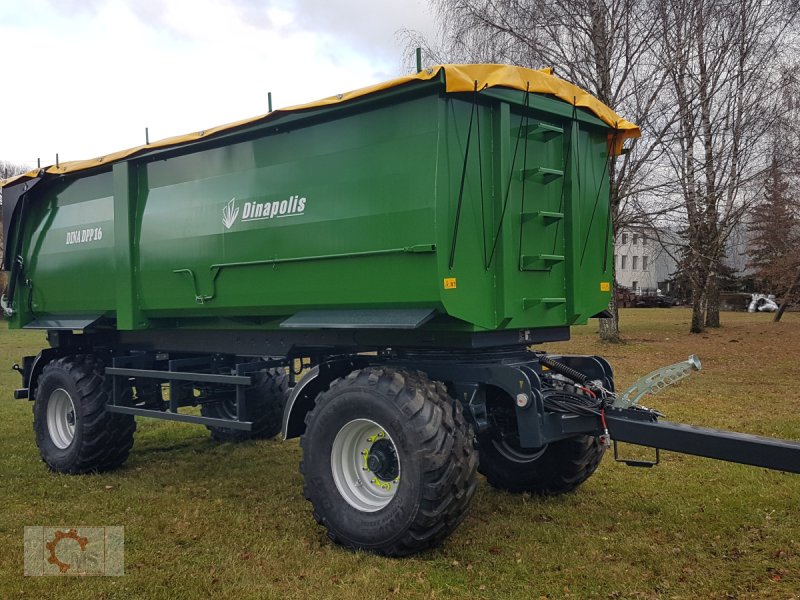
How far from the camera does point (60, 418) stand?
7.96m

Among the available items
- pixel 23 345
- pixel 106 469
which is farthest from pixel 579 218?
pixel 23 345

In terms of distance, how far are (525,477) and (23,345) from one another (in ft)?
68.4

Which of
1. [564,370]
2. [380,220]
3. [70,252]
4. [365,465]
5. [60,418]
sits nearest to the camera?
[380,220]

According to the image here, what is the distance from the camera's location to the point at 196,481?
23.4ft

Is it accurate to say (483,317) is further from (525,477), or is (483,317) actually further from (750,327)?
(750,327)

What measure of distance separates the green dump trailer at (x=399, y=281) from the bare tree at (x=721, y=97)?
12.7m

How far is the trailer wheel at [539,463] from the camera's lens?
614 centimetres

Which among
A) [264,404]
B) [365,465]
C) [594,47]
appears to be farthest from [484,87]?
[594,47]

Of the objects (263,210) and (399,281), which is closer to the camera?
(399,281)

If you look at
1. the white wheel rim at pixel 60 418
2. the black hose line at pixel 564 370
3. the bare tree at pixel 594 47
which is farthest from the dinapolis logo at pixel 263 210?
Result: the bare tree at pixel 594 47

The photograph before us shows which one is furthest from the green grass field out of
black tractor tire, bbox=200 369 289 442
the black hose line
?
the black hose line

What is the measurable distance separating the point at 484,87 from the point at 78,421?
5.16 metres

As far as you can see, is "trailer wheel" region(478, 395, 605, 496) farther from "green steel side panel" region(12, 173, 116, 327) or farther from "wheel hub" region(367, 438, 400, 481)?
"green steel side panel" region(12, 173, 116, 327)

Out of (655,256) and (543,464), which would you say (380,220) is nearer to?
(543,464)
